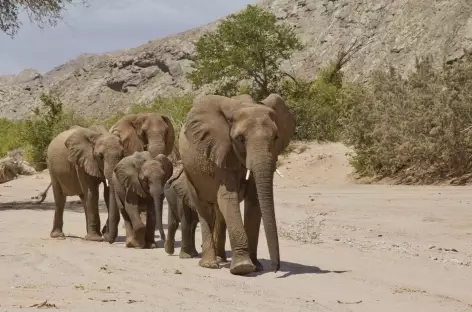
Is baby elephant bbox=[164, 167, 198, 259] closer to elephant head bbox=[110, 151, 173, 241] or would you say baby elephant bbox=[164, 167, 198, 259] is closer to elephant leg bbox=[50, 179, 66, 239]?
elephant head bbox=[110, 151, 173, 241]

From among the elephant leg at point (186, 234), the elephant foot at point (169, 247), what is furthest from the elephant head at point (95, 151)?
the elephant leg at point (186, 234)

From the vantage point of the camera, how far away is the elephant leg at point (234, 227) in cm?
923

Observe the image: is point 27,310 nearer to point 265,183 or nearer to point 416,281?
point 265,183

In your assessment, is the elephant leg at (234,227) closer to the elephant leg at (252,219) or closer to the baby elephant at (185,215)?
the elephant leg at (252,219)

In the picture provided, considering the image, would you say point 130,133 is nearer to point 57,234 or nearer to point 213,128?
point 57,234

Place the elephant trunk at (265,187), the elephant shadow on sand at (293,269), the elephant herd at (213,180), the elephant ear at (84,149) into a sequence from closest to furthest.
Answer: the elephant trunk at (265,187) < the elephant herd at (213,180) < the elephant shadow on sand at (293,269) < the elephant ear at (84,149)

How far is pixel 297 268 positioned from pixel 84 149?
6.07 m

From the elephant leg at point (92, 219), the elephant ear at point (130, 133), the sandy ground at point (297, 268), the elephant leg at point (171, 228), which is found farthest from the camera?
the elephant ear at point (130, 133)

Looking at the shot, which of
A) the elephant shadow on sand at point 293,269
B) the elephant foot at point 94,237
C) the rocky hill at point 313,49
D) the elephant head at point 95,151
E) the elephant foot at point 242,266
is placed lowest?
the elephant foot at point 94,237

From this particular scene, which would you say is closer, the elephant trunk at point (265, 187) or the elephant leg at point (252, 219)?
the elephant trunk at point (265, 187)

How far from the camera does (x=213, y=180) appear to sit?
9914mm

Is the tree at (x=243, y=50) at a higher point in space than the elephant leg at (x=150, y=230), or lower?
higher

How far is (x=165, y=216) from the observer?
1825cm

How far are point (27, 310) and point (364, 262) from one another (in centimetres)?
503
